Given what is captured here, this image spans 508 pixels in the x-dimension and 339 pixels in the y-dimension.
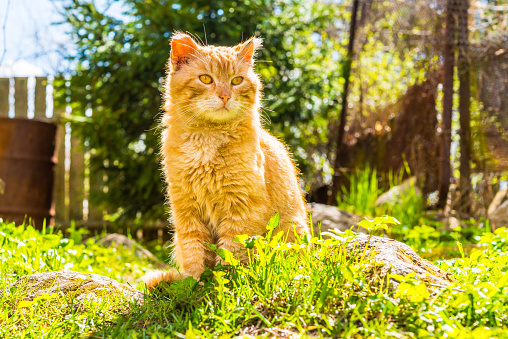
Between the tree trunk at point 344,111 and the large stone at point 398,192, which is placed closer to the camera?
the large stone at point 398,192

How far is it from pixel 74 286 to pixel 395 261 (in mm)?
1667

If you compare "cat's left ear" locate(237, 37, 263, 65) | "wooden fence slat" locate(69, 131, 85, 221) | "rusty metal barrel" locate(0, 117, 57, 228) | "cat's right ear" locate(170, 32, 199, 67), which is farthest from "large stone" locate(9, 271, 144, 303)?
"wooden fence slat" locate(69, 131, 85, 221)

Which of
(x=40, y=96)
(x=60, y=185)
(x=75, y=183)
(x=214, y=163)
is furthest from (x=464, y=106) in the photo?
(x=40, y=96)

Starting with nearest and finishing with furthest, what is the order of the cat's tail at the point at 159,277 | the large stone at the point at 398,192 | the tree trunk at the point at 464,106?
the cat's tail at the point at 159,277 → the tree trunk at the point at 464,106 → the large stone at the point at 398,192

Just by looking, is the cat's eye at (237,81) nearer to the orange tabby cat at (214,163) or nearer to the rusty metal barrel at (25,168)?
the orange tabby cat at (214,163)

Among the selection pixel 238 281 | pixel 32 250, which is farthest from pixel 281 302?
pixel 32 250

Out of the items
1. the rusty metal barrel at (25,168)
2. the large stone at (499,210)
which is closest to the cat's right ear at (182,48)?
the large stone at (499,210)

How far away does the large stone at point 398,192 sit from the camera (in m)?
5.04

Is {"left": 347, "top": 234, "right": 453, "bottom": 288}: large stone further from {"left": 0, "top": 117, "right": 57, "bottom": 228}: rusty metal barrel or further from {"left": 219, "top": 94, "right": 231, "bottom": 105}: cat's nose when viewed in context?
{"left": 0, "top": 117, "right": 57, "bottom": 228}: rusty metal barrel

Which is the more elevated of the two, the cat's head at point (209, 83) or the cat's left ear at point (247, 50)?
the cat's left ear at point (247, 50)

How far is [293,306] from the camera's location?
6.07ft

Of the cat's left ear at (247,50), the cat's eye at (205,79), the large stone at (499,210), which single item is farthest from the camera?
the large stone at (499,210)

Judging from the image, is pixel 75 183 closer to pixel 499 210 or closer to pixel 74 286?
pixel 74 286

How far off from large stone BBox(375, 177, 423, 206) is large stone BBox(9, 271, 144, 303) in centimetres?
335
